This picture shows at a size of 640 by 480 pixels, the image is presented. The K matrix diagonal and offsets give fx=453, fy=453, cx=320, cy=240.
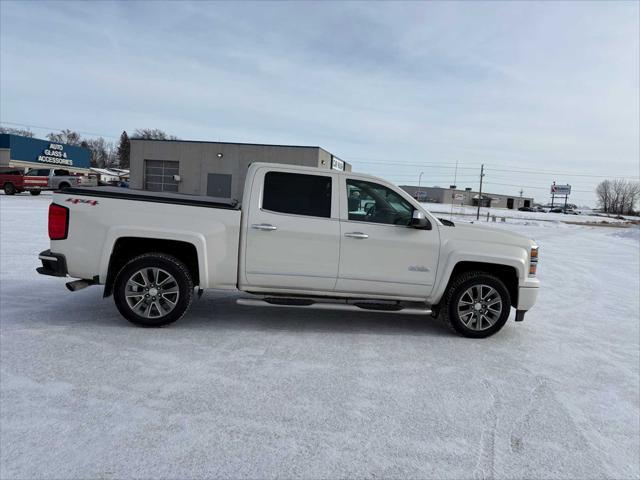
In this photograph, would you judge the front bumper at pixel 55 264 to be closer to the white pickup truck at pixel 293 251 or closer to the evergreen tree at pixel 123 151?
the white pickup truck at pixel 293 251

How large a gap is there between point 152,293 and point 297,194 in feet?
6.61

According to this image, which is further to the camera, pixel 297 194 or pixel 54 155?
pixel 54 155

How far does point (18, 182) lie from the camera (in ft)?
104

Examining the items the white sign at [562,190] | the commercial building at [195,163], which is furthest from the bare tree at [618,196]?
the commercial building at [195,163]

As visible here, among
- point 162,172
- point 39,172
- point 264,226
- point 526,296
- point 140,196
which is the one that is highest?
point 162,172

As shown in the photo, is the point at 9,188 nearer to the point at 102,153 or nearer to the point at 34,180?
the point at 34,180

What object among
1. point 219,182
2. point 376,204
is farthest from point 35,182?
point 376,204

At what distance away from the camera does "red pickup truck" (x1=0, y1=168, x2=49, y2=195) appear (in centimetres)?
3158

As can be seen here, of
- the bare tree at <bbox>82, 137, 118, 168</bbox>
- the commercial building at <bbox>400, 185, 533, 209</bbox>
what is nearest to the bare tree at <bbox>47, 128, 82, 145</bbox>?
the bare tree at <bbox>82, 137, 118, 168</bbox>

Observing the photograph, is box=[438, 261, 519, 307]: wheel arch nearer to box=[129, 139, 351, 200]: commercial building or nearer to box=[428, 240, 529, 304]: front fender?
box=[428, 240, 529, 304]: front fender

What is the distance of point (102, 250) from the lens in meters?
5.06

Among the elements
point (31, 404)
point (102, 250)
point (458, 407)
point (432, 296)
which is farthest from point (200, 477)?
point (432, 296)

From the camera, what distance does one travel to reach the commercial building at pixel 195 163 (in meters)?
38.7

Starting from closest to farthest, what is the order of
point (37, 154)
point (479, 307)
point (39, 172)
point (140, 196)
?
point (140, 196) < point (479, 307) < point (39, 172) < point (37, 154)
